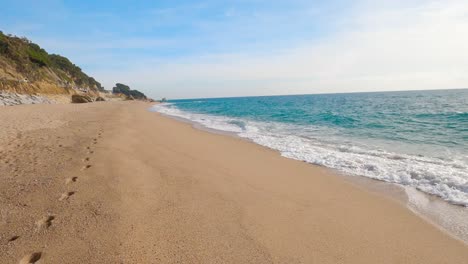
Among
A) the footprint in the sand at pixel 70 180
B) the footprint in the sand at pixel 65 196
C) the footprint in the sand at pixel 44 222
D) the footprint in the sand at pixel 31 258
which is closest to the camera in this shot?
the footprint in the sand at pixel 31 258

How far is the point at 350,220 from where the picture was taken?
3.76 m

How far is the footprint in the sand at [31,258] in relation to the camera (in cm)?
251

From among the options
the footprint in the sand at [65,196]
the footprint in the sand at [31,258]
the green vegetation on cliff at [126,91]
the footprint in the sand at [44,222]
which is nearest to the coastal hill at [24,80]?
the footprint in the sand at [65,196]

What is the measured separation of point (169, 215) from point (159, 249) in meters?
0.79

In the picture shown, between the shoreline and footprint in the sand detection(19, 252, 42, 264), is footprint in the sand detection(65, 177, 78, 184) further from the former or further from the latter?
the shoreline

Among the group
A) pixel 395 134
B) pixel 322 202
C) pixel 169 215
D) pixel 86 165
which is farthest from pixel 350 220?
pixel 395 134

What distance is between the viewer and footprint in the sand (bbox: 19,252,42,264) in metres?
2.51

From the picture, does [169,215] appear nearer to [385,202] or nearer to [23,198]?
[23,198]

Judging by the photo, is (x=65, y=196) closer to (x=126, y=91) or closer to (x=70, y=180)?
(x=70, y=180)

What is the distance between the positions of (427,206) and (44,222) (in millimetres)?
6002

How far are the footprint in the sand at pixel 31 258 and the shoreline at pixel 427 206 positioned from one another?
5.12 metres

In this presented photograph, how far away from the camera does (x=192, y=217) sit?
11.6 ft

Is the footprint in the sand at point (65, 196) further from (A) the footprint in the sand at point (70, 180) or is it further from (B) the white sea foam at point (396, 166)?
(B) the white sea foam at point (396, 166)

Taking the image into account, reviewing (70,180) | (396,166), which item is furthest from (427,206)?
(70,180)
